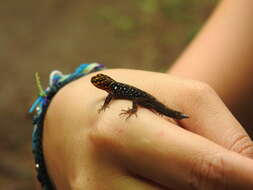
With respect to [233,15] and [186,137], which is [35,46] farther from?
[186,137]

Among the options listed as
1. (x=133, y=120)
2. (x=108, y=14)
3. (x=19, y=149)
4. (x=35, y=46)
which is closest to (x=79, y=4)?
(x=108, y=14)

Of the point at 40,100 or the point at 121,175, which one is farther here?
the point at 40,100

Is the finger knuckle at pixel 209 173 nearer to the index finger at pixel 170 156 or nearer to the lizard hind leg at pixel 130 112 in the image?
the index finger at pixel 170 156

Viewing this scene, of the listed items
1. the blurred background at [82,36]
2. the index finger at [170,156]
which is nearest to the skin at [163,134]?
the index finger at [170,156]

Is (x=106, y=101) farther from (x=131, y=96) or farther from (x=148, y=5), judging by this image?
(x=148, y=5)

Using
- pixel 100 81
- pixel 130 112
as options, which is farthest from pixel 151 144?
pixel 100 81

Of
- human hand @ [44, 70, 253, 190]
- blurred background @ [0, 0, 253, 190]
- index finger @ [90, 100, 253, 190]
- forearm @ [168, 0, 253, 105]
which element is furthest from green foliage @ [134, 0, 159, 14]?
index finger @ [90, 100, 253, 190]
